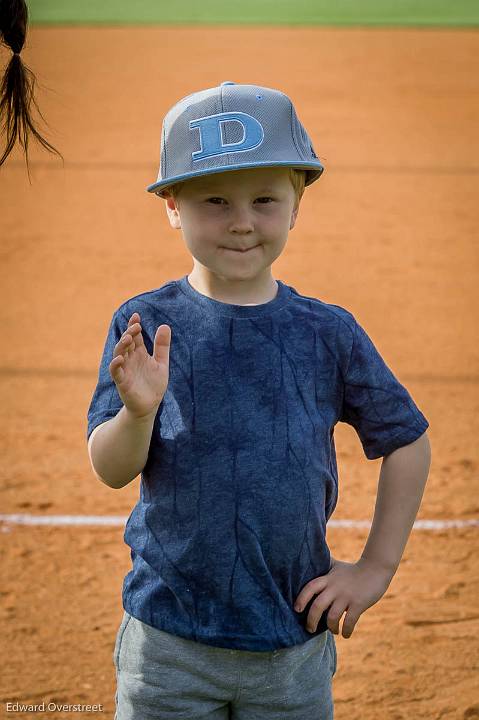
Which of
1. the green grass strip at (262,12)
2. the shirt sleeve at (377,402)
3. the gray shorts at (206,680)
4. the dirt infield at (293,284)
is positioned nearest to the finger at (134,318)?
the shirt sleeve at (377,402)

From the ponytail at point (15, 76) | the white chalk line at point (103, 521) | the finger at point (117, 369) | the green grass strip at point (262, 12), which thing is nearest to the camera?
the finger at point (117, 369)

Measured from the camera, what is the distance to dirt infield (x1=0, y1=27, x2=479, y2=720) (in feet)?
13.1

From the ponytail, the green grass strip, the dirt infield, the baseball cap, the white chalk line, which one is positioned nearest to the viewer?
the baseball cap

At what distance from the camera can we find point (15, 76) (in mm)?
2547

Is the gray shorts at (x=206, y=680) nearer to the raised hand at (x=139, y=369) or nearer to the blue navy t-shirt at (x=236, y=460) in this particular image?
the blue navy t-shirt at (x=236, y=460)

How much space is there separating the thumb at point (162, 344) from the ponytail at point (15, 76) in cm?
61

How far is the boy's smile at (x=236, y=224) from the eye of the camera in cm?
224

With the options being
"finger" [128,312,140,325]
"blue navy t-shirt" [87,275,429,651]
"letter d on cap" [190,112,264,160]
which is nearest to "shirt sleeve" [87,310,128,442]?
"blue navy t-shirt" [87,275,429,651]

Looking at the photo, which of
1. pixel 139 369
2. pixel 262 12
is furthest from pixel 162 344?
pixel 262 12

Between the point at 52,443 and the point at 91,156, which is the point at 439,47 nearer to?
the point at 91,156

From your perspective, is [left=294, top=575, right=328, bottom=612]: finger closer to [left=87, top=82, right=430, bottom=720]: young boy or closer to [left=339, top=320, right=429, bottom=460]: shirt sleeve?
[left=87, top=82, right=430, bottom=720]: young boy

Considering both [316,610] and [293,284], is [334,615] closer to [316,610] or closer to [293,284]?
[316,610]

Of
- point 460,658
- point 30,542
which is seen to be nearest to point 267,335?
point 460,658

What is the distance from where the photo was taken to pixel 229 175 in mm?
2232
